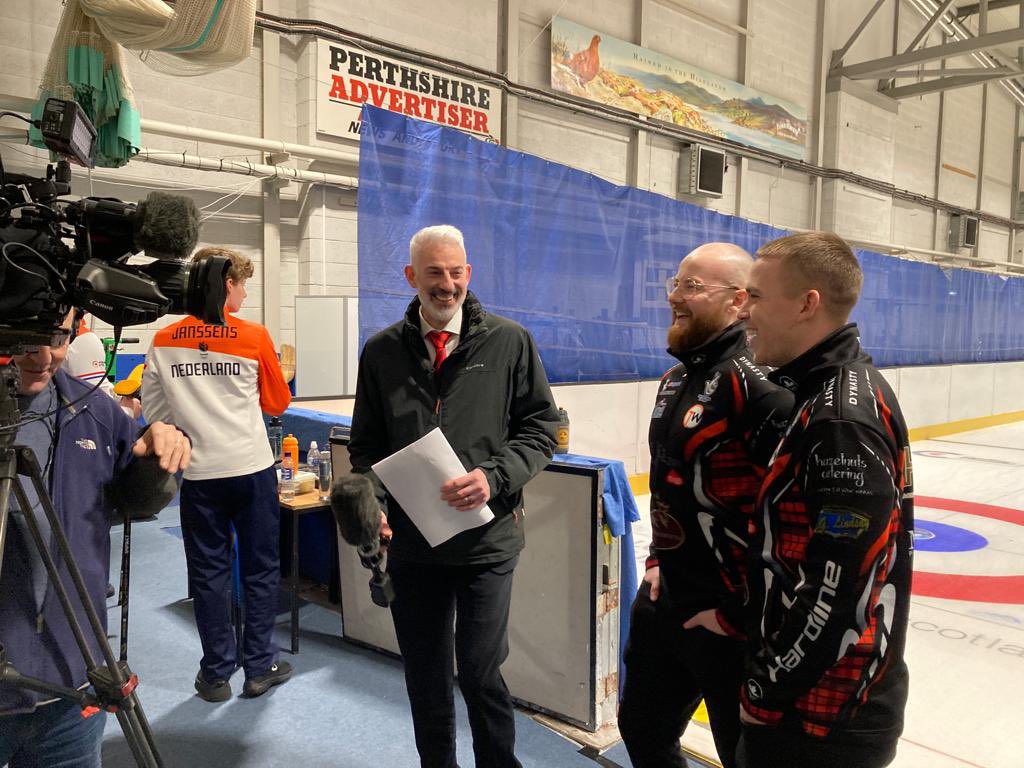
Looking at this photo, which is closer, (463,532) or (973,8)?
(463,532)

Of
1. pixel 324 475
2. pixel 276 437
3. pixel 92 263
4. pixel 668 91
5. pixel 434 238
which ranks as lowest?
pixel 324 475

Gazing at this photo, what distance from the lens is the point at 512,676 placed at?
264 centimetres

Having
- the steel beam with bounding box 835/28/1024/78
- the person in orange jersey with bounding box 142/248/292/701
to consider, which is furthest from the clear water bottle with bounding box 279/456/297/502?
the steel beam with bounding box 835/28/1024/78

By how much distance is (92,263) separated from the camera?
3.28 ft

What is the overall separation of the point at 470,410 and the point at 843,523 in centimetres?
99

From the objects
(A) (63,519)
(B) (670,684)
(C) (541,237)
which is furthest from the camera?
(C) (541,237)

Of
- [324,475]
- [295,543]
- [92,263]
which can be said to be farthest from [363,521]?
[324,475]

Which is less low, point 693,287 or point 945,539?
point 693,287

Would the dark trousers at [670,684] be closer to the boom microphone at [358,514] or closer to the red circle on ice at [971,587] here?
the boom microphone at [358,514]

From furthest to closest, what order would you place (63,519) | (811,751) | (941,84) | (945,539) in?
(941,84) < (945,539) < (63,519) < (811,751)

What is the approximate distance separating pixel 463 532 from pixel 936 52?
472 inches

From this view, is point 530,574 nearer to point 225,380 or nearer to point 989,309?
point 225,380

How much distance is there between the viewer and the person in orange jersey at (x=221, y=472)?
8.79ft

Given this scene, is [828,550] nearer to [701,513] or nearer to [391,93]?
[701,513]
